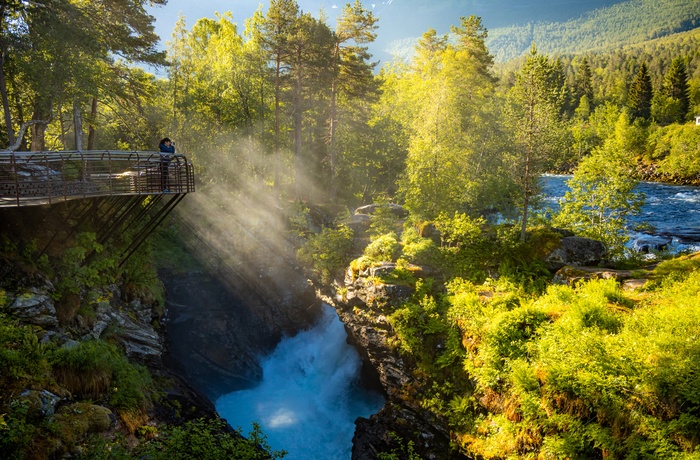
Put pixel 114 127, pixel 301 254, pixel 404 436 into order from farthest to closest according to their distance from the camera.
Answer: pixel 114 127
pixel 301 254
pixel 404 436

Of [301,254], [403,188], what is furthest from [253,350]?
[403,188]

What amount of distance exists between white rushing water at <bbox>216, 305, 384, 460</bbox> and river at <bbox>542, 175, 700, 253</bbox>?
15495mm

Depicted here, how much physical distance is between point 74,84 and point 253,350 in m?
16.9

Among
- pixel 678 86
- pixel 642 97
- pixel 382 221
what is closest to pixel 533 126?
pixel 382 221

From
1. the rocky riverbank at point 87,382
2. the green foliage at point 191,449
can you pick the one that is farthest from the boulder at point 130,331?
the green foliage at point 191,449

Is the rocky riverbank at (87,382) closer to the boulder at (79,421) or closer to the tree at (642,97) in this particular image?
the boulder at (79,421)

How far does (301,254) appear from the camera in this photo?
27.6 meters

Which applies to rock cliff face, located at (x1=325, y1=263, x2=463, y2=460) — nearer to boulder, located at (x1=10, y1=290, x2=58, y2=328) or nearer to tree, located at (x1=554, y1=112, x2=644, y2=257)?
boulder, located at (x1=10, y1=290, x2=58, y2=328)

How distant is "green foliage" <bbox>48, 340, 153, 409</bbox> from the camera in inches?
435

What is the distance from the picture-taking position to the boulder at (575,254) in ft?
59.2

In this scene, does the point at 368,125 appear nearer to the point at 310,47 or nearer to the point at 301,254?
the point at 310,47

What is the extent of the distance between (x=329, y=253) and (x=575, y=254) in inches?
558

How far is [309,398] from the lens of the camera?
2038 cm

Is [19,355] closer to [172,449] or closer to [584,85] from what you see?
[172,449]
